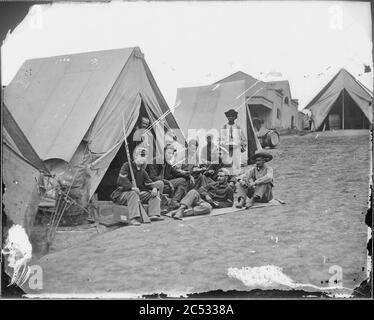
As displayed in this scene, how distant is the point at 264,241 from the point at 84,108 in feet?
6.34

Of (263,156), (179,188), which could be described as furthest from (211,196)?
(263,156)

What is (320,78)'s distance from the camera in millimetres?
4074

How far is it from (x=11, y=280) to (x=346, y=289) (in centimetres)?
285

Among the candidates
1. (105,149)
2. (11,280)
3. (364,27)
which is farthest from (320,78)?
(11,280)

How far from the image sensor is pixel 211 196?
13.5ft

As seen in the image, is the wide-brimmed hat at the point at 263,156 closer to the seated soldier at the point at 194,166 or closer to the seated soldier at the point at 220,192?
the seated soldier at the point at 220,192

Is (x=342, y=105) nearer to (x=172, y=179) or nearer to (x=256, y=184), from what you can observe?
(x=256, y=184)

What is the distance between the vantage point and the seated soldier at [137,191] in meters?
4.07

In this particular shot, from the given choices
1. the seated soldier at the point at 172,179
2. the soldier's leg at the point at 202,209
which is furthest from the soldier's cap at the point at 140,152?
the soldier's leg at the point at 202,209

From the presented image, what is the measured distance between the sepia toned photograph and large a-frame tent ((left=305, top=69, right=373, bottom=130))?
0.01 metres

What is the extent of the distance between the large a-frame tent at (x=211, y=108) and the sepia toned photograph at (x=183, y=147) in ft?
0.04
